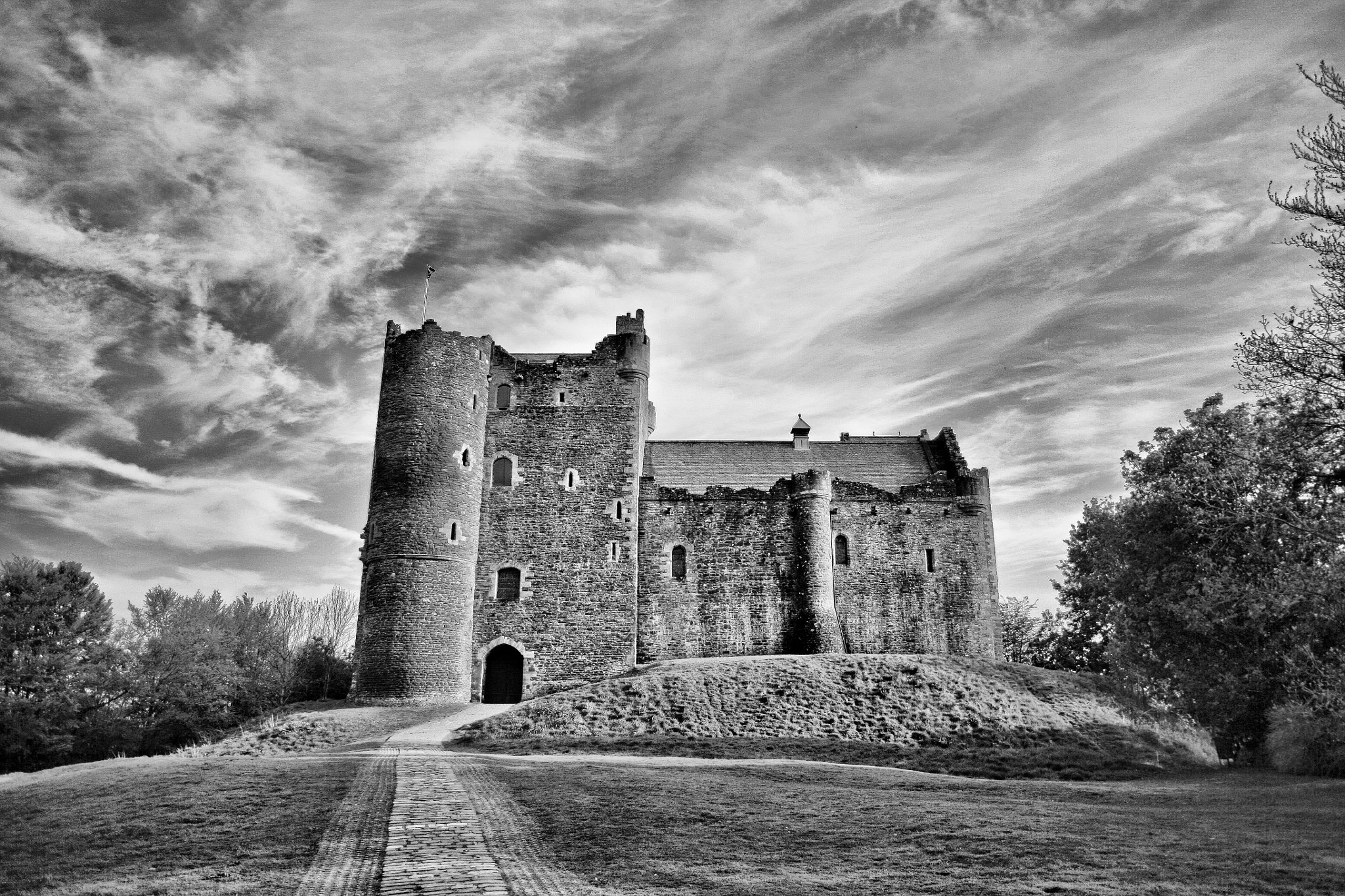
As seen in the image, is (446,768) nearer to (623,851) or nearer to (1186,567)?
(623,851)

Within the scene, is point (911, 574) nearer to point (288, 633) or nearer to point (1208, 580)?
point (1208, 580)

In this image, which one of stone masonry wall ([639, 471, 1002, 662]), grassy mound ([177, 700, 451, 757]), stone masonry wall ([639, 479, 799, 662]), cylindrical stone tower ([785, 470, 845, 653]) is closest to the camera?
grassy mound ([177, 700, 451, 757])

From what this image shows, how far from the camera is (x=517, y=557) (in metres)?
35.3

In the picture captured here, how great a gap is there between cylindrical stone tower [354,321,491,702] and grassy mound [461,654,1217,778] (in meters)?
5.19

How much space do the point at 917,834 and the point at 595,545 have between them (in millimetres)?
23049

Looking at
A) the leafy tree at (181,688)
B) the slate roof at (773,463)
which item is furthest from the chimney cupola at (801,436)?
the leafy tree at (181,688)

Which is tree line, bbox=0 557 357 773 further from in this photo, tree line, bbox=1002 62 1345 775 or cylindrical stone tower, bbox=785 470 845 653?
tree line, bbox=1002 62 1345 775

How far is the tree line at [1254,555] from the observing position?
13.7 m

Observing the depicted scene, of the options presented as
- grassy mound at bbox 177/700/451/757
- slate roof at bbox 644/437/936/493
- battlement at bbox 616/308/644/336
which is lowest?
grassy mound at bbox 177/700/451/757

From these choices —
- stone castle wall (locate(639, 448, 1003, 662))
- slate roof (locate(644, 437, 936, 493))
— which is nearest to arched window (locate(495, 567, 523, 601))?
stone castle wall (locate(639, 448, 1003, 662))

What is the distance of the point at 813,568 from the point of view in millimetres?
35844

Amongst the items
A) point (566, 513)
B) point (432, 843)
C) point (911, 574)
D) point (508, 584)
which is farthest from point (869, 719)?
point (432, 843)

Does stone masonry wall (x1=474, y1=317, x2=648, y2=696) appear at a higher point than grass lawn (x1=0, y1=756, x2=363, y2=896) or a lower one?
higher

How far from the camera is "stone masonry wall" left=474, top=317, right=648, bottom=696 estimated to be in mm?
34438
